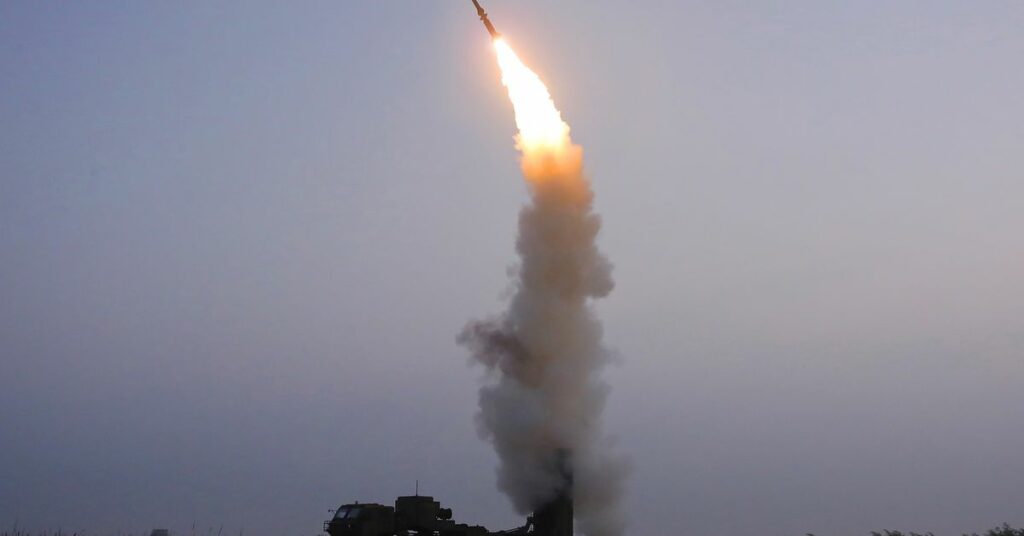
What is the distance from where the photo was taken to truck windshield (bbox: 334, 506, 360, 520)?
42.1m

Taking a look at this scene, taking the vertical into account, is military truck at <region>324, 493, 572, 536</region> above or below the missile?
below

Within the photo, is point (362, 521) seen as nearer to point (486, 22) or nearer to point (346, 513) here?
point (346, 513)

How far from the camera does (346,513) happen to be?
139 feet

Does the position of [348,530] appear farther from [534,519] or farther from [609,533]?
[609,533]

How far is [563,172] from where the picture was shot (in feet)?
149

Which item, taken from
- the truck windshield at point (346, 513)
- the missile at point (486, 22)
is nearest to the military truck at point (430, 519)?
the truck windshield at point (346, 513)

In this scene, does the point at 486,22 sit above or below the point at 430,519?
above

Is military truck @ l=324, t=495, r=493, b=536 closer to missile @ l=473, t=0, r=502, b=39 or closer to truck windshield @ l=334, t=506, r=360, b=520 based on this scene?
truck windshield @ l=334, t=506, r=360, b=520

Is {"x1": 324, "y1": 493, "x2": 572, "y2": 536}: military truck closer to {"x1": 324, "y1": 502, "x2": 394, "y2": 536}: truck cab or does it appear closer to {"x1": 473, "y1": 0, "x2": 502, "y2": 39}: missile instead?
{"x1": 324, "y1": 502, "x2": 394, "y2": 536}: truck cab

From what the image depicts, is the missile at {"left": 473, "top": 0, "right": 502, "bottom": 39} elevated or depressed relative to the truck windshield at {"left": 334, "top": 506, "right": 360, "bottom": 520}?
elevated

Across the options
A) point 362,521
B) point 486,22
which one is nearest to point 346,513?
point 362,521

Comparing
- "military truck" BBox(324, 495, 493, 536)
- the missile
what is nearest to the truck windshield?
"military truck" BBox(324, 495, 493, 536)

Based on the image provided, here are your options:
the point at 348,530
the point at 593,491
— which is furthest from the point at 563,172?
the point at 348,530

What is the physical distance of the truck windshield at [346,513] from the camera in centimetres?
4206
